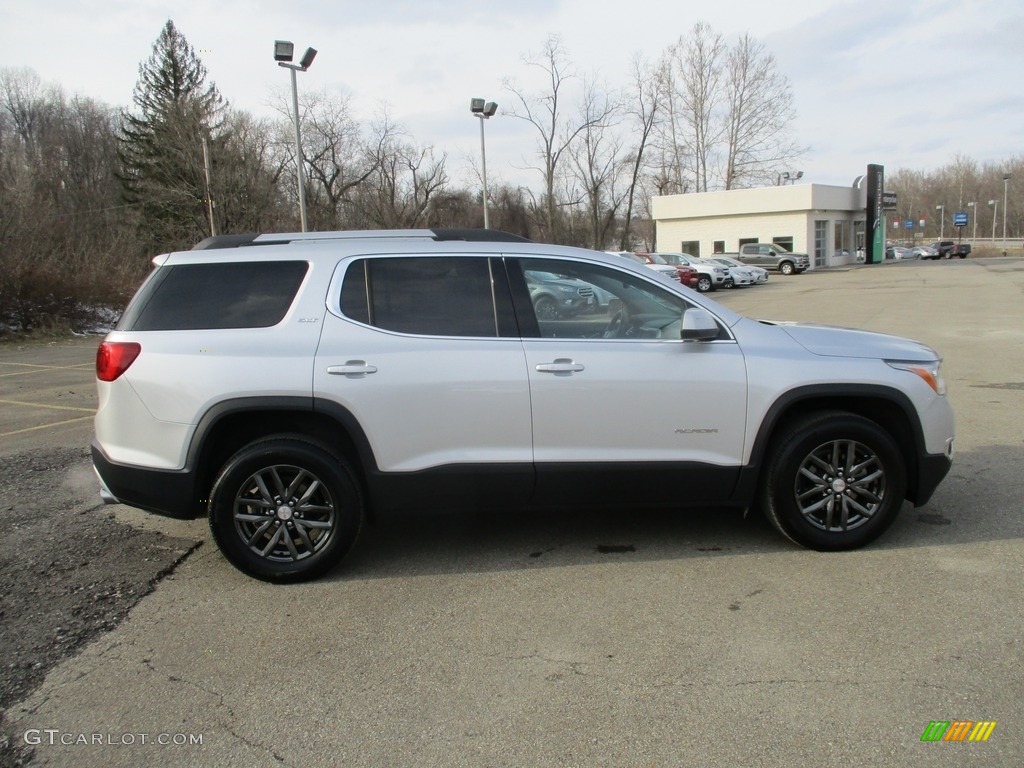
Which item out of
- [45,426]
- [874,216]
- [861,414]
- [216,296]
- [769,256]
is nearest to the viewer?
[216,296]

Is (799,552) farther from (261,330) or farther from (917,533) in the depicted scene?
(261,330)

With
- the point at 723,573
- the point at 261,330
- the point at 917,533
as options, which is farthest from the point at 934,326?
the point at 261,330

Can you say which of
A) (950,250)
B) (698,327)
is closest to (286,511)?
(698,327)

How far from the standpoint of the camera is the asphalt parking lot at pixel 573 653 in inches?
109

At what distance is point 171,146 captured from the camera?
30.6m

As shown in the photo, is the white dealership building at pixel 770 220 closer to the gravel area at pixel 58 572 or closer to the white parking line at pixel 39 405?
the white parking line at pixel 39 405

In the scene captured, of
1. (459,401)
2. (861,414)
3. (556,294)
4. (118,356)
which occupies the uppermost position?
(556,294)

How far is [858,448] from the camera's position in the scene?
14.3 feet

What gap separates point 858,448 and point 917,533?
81 centimetres

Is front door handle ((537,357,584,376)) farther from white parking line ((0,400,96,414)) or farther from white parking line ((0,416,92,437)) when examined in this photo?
white parking line ((0,400,96,414))

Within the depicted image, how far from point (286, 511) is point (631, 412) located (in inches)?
76.5

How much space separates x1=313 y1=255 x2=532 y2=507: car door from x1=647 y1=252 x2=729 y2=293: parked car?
29.6m

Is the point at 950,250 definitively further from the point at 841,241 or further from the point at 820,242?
the point at 820,242

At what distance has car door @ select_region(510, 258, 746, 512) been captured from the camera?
13.6ft
